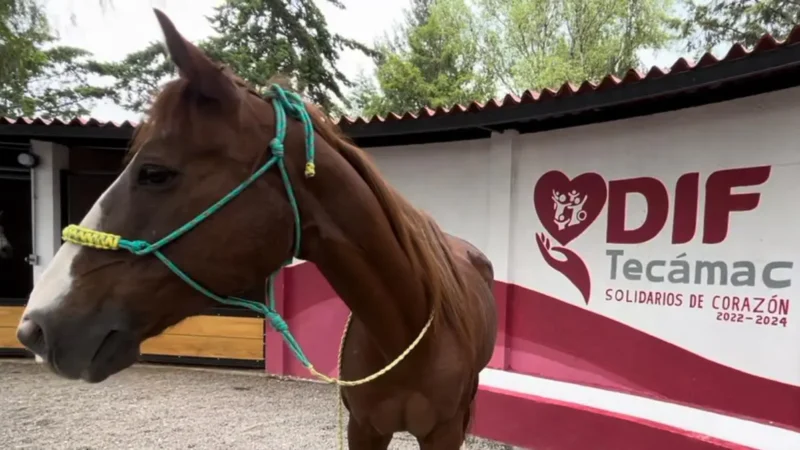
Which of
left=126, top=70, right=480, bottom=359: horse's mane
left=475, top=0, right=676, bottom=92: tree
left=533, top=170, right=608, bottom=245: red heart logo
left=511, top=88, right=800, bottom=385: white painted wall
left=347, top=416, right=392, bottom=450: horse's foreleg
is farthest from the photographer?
left=475, top=0, right=676, bottom=92: tree

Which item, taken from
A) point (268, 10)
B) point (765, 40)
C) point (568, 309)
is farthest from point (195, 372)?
point (268, 10)

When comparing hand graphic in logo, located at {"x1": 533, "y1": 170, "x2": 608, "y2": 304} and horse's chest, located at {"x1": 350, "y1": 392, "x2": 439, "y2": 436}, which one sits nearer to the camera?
horse's chest, located at {"x1": 350, "y1": 392, "x2": 439, "y2": 436}

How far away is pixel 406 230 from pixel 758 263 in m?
2.60

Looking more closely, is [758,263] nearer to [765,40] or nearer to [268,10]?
[765,40]

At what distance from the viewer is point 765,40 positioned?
2.44 m

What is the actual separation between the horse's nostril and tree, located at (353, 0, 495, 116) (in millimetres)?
18210

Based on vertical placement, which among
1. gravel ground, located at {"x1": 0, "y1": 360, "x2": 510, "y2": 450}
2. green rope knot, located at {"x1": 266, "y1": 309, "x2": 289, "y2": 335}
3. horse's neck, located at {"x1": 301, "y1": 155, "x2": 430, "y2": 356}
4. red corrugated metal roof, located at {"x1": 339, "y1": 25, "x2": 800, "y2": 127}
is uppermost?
red corrugated metal roof, located at {"x1": 339, "y1": 25, "x2": 800, "y2": 127}

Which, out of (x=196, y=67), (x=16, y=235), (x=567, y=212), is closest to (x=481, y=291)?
(x=567, y=212)

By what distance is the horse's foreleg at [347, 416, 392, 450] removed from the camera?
82.7 inches

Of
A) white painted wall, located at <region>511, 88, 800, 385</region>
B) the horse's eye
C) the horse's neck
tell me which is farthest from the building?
the horse's eye

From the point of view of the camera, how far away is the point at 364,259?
1418 mm

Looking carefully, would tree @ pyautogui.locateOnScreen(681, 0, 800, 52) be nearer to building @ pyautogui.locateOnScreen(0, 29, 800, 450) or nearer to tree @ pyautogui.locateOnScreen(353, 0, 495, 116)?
tree @ pyautogui.locateOnScreen(353, 0, 495, 116)

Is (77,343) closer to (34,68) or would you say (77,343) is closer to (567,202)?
(567,202)

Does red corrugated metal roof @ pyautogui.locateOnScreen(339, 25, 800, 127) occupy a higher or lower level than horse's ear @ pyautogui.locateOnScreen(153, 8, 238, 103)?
higher
